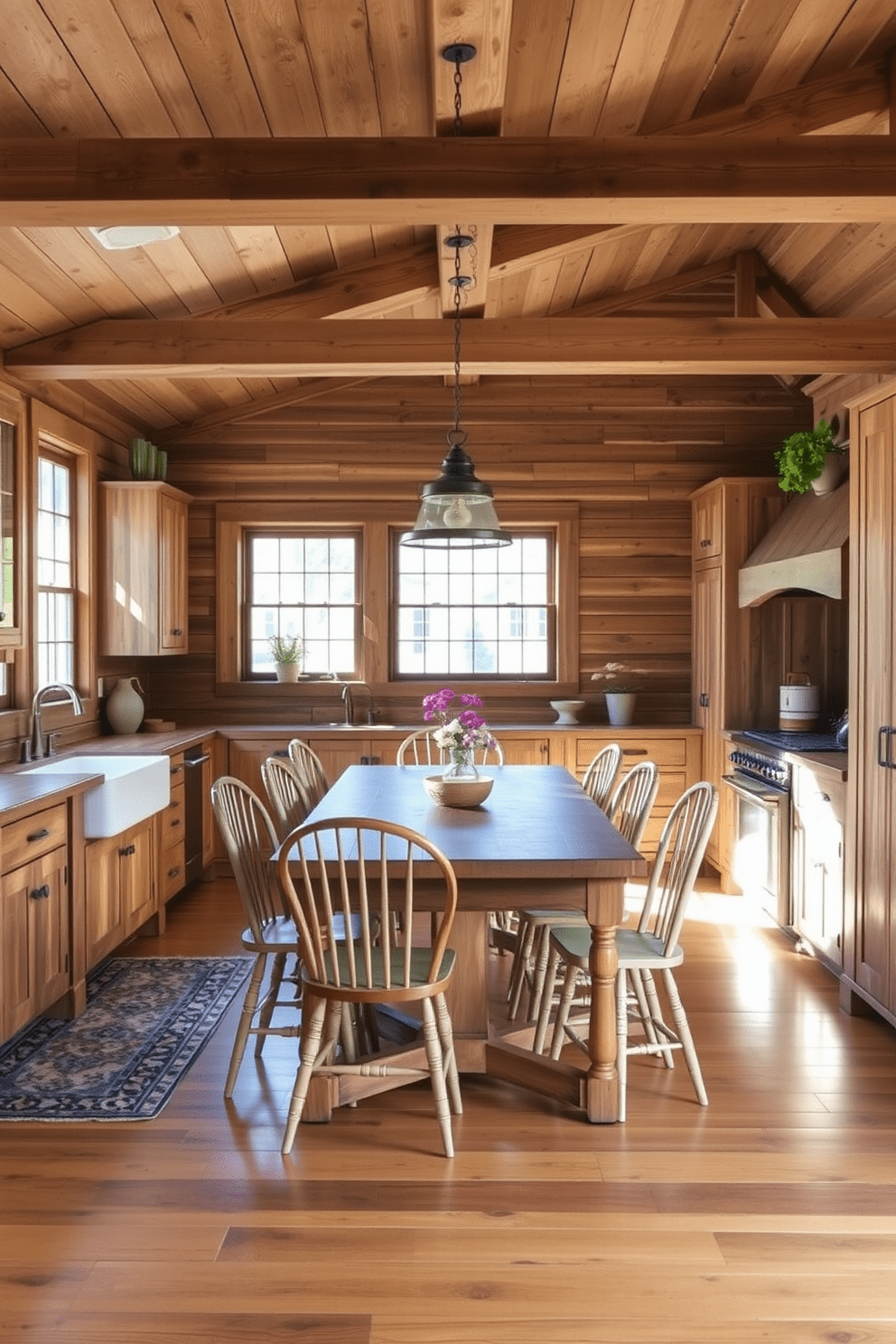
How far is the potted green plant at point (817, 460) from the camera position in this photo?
6.04 m

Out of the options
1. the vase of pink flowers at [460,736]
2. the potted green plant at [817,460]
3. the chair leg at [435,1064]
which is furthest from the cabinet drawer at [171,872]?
the potted green plant at [817,460]

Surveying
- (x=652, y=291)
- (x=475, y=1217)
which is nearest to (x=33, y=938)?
(x=475, y=1217)

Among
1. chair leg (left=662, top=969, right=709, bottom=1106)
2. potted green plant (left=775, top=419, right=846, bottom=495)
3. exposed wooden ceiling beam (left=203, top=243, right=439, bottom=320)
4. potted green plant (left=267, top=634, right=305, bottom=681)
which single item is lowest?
chair leg (left=662, top=969, right=709, bottom=1106)

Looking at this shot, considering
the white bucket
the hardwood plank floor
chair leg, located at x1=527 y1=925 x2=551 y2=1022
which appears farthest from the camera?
the white bucket

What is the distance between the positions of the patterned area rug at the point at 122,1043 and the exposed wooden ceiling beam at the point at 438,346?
8.94 feet

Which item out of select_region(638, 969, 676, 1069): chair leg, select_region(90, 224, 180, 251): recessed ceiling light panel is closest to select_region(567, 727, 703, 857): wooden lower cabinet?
select_region(638, 969, 676, 1069): chair leg

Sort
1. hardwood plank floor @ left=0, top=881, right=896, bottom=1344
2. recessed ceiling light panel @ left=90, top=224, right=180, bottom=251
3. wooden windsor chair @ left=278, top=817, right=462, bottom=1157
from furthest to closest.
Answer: recessed ceiling light panel @ left=90, top=224, right=180, bottom=251, wooden windsor chair @ left=278, top=817, right=462, bottom=1157, hardwood plank floor @ left=0, top=881, right=896, bottom=1344

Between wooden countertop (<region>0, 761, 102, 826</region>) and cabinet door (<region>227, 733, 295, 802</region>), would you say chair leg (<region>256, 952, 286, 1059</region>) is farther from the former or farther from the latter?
cabinet door (<region>227, 733, 295, 802</region>)

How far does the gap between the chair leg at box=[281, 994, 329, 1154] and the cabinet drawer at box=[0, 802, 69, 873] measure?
46.6 inches

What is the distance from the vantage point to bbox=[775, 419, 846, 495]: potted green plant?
604cm

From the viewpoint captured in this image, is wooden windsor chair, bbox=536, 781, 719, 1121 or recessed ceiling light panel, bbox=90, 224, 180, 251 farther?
recessed ceiling light panel, bbox=90, 224, 180, 251

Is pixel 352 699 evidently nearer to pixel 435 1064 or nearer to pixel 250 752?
pixel 250 752

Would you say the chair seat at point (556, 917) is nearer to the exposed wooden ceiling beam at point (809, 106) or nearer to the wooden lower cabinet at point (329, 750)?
the wooden lower cabinet at point (329, 750)

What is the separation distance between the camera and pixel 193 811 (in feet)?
22.0
